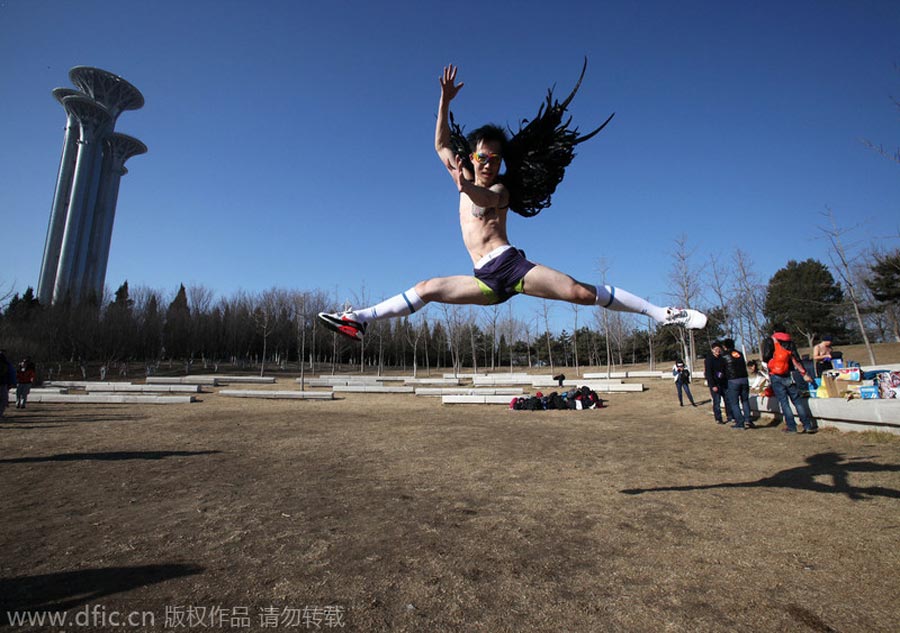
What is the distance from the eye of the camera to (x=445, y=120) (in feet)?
14.6

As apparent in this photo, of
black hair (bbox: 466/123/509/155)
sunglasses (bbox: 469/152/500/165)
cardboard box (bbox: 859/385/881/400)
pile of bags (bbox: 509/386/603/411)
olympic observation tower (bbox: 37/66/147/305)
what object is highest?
olympic observation tower (bbox: 37/66/147/305)

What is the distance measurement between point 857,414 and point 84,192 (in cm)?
10537

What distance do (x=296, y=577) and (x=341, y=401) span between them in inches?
771

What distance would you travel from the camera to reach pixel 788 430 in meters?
Answer: 11.0

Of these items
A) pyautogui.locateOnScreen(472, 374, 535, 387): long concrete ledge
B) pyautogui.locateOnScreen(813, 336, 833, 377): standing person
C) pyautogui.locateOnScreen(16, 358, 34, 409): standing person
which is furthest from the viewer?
pyautogui.locateOnScreen(472, 374, 535, 387): long concrete ledge

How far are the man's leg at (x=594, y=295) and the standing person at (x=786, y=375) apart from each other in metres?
8.47

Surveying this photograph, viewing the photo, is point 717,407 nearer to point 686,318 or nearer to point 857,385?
point 857,385

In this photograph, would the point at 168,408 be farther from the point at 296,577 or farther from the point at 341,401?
the point at 296,577

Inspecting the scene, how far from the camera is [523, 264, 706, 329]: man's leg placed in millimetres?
3994

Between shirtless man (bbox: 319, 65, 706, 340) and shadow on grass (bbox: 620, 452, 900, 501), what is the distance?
386 centimetres

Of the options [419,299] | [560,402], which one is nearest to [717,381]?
[560,402]

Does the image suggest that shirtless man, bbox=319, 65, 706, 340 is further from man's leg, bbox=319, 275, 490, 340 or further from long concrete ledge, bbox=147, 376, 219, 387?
long concrete ledge, bbox=147, 376, 219, 387

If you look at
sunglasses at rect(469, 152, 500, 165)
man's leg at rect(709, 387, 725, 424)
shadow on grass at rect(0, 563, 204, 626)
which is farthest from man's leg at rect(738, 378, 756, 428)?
shadow on grass at rect(0, 563, 204, 626)

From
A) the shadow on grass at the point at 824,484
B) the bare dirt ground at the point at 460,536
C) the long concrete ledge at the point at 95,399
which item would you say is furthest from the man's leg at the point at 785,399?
the long concrete ledge at the point at 95,399
